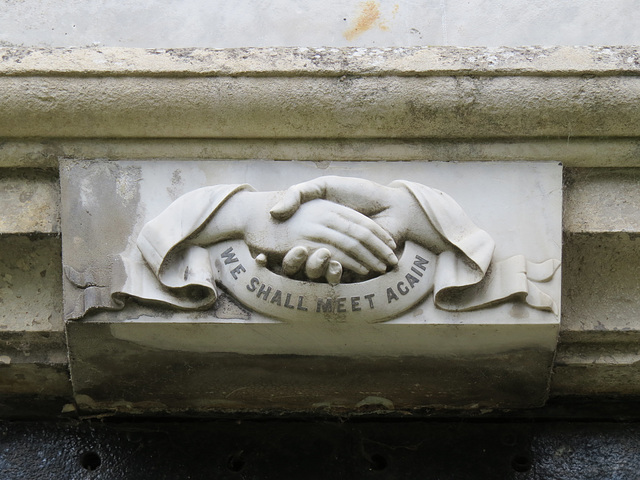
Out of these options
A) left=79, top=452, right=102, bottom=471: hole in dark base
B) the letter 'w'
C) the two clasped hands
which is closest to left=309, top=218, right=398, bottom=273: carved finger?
the two clasped hands

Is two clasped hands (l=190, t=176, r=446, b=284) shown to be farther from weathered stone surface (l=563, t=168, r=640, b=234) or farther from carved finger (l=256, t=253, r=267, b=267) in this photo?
weathered stone surface (l=563, t=168, r=640, b=234)

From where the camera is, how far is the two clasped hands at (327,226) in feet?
5.24

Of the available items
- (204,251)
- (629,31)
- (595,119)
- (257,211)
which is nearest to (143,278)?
(204,251)

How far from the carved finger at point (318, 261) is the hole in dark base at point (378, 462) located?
1.42 feet

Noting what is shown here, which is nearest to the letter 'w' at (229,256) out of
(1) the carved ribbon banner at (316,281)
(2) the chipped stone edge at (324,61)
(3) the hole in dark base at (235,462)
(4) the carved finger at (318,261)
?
(1) the carved ribbon banner at (316,281)

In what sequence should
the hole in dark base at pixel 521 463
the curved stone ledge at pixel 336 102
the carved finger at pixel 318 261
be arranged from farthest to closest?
the hole in dark base at pixel 521 463 → the curved stone ledge at pixel 336 102 → the carved finger at pixel 318 261

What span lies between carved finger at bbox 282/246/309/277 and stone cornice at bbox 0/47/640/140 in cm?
25

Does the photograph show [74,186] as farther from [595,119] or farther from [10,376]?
[595,119]

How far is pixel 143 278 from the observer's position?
166 centimetres

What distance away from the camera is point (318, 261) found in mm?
1567

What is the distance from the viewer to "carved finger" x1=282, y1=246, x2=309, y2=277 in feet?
5.17

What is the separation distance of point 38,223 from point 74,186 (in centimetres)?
9

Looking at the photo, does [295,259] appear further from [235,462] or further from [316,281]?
[235,462]

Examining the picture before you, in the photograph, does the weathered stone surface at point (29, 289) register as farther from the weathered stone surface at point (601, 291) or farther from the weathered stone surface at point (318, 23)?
the weathered stone surface at point (601, 291)
